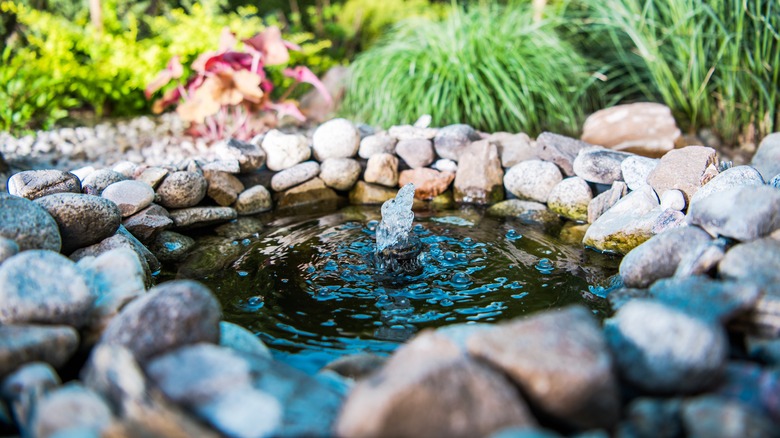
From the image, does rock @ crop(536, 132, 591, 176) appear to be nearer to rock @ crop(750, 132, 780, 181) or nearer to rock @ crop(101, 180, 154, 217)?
rock @ crop(750, 132, 780, 181)

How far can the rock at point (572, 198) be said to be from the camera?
3.81 meters

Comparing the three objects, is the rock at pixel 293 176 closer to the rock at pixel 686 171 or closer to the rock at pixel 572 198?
the rock at pixel 572 198

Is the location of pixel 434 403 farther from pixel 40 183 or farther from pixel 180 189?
pixel 180 189

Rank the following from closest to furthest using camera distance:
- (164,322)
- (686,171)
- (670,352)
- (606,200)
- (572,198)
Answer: (670,352) → (164,322) → (686,171) → (606,200) → (572,198)

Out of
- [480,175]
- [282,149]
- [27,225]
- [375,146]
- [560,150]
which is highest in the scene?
[27,225]

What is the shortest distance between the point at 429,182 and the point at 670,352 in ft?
9.16

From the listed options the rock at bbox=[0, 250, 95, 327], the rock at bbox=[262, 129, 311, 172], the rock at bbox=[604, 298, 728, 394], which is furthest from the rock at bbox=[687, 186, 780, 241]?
the rock at bbox=[262, 129, 311, 172]

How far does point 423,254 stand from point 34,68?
3926mm

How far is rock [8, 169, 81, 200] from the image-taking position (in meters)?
3.00

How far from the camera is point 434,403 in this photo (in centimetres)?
142

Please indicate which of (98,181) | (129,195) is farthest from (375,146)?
(98,181)

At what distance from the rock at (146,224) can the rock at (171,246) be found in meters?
0.04

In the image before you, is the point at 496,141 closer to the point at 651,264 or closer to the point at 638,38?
the point at 638,38

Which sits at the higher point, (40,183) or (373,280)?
(40,183)
